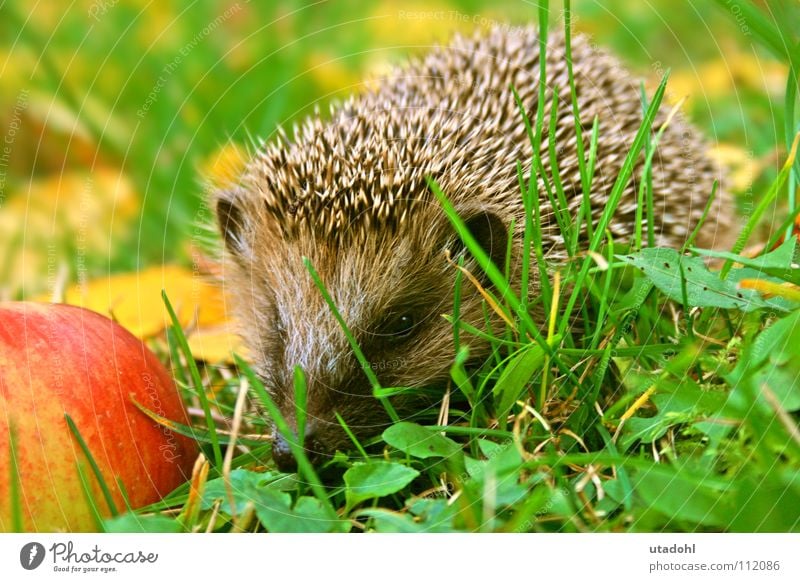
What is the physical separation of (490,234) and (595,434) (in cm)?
70

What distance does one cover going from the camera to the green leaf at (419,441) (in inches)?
71.3

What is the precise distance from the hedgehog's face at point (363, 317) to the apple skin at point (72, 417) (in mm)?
349

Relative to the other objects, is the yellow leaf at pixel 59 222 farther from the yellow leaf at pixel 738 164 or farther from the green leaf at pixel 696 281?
the yellow leaf at pixel 738 164

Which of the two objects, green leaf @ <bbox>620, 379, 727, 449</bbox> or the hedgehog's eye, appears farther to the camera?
the hedgehog's eye

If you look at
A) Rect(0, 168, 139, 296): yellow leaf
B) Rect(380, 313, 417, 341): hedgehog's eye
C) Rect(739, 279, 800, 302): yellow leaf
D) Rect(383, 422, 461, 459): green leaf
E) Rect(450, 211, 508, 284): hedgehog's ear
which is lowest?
Rect(383, 422, 461, 459): green leaf

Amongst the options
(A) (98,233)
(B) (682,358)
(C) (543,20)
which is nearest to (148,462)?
(B) (682,358)

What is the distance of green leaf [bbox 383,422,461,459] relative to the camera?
5.94 feet

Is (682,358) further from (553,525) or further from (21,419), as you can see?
(21,419)

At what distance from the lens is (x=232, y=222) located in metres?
2.83

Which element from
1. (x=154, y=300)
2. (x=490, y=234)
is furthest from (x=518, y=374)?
(x=154, y=300)

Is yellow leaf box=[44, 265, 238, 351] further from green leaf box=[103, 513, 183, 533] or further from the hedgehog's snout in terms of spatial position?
green leaf box=[103, 513, 183, 533]

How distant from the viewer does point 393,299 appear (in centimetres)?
234

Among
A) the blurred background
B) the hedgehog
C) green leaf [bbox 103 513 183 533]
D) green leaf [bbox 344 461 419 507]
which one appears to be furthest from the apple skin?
the blurred background
